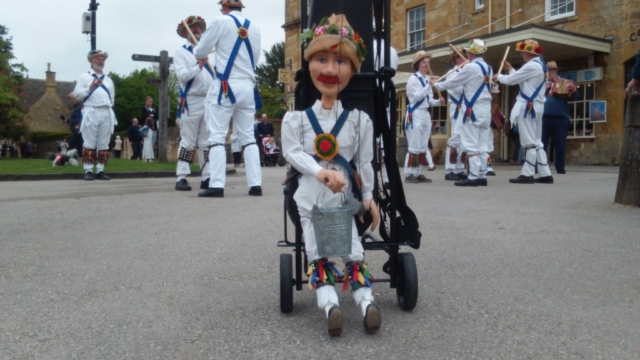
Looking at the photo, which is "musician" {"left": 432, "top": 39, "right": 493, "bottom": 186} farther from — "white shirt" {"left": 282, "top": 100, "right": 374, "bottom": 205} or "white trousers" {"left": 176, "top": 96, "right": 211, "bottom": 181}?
"white shirt" {"left": 282, "top": 100, "right": 374, "bottom": 205}

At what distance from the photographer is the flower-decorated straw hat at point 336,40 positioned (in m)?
3.47

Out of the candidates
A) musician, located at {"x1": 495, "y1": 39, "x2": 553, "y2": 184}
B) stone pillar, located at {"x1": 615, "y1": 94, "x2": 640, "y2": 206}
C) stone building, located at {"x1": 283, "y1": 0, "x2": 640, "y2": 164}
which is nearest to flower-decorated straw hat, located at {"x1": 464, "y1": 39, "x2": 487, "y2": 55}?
musician, located at {"x1": 495, "y1": 39, "x2": 553, "y2": 184}

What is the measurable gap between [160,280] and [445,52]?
18.6 m

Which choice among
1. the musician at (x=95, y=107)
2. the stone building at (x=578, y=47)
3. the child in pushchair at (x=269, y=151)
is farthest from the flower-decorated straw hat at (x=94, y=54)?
the child in pushchair at (x=269, y=151)

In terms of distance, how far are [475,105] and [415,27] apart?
1664 cm

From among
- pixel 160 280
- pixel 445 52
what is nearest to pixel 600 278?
pixel 160 280

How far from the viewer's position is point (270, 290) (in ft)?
13.6

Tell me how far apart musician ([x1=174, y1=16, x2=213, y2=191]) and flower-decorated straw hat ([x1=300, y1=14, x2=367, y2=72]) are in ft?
19.7

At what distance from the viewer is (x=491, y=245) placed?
5.55 metres

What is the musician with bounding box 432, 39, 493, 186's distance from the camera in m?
11.0

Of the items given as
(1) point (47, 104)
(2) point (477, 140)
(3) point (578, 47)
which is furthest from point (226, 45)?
(1) point (47, 104)

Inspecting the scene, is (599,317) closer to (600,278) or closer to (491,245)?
(600,278)

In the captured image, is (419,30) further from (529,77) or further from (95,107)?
(95,107)

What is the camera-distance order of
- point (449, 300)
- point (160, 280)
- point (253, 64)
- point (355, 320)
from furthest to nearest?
1. point (253, 64)
2. point (160, 280)
3. point (449, 300)
4. point (355, 320)
